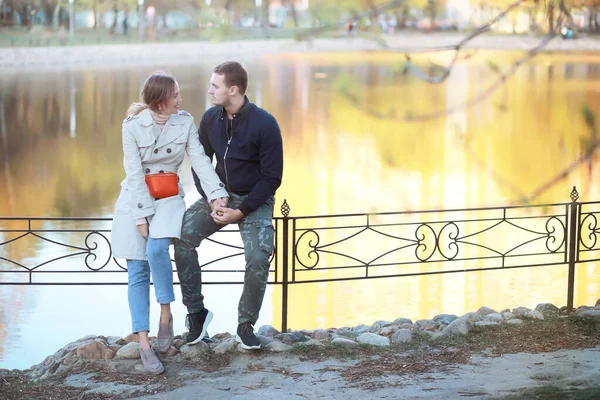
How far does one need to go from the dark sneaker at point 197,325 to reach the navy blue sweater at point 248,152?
1.80 feet

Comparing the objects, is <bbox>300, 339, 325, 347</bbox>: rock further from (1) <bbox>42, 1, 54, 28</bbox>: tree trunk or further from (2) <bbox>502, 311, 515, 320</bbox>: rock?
(1) <bbox>42, 1, 54, 28</bbox>: tree trunk

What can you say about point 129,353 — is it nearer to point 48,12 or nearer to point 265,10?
point 48,12

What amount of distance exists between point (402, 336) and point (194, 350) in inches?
42.0

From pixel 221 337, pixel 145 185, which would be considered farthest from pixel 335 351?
pixel 145 185

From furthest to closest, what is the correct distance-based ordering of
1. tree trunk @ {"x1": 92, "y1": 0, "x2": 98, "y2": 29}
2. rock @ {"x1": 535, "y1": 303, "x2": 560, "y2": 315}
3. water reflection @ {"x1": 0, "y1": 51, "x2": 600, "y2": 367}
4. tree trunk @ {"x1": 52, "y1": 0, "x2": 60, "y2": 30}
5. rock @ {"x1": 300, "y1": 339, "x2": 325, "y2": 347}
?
tree trunk @ {"x1": 92, "y1": 0, "x2": 98, "y2": 29}, tree trunk @ {"x1": 52, "y1": 0, "x2": 60, "y2": 30}, water reflection @ {"x1": 0, "y1": 51, "x2": 600, "y2": 367}, rock @ {"x1": 535, "y1": 303, "x2": 560, "y2": 315}, rock @ {"x1": 300, "y1": 339, "x2": 325, "y2": 347}

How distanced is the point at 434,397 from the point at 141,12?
4823 cm

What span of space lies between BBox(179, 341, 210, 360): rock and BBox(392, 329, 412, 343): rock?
38.1 inches

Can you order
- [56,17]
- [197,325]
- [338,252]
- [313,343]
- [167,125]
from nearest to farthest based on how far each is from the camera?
[167,125] < [197,325] < [313,343] < [338,252] < [56,17]

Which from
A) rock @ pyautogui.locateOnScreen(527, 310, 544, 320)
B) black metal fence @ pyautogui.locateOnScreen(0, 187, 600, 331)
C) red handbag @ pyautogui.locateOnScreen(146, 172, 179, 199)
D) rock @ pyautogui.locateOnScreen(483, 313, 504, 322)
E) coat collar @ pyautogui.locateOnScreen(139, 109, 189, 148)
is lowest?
black metal fence @ pyautogui.locateOnScreen(0, 187, 600, 331)

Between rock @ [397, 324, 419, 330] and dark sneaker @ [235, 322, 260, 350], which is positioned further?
rock @ [397, 324, 419, 330]

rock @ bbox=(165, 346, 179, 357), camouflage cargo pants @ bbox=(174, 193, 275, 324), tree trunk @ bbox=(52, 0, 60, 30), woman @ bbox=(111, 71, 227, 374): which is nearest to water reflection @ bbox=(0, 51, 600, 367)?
camouflage cargo pants @ bbox=(174, 193, 275, 324)

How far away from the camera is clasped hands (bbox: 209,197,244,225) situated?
4.23 meters

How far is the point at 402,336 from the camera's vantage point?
4.68 meters

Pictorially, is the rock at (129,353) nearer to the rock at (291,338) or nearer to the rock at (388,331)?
the rock at (291,338)
